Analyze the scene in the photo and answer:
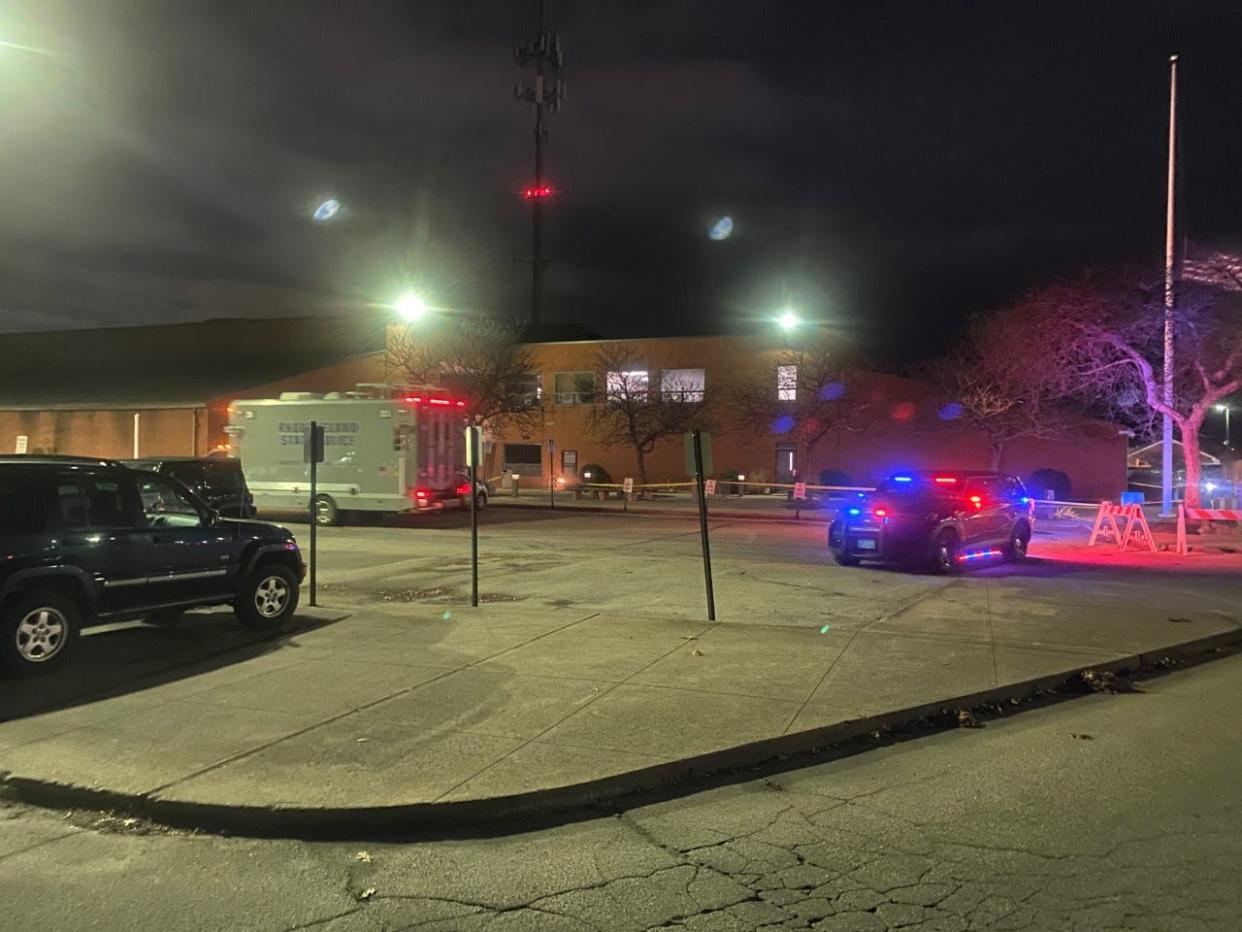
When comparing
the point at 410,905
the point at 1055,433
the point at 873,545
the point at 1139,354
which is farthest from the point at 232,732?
the point at 1055,433

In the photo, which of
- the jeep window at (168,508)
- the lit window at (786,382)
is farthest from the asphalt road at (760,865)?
the lit window at (786,382)

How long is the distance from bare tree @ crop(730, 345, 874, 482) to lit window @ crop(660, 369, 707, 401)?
202cm

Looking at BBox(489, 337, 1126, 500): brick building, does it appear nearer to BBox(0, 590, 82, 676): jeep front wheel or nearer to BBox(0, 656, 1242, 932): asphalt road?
BBox(0, 590, 82, 676): jeep front wheel

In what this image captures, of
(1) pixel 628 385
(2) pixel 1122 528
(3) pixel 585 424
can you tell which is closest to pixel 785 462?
(1) pixel 628 385

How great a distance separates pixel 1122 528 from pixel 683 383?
24.3 metres

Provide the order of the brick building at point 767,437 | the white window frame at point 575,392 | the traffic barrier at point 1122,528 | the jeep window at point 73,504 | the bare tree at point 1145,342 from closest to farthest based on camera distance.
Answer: the jeep window at point 73,504 < the traffic barrier at point 1122,528 < the bare tree at point 1145,342 < the brick building at point 767,437 < the white window frame at point 575,392

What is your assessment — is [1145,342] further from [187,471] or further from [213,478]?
[187,471]

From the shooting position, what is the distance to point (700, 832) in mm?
4789

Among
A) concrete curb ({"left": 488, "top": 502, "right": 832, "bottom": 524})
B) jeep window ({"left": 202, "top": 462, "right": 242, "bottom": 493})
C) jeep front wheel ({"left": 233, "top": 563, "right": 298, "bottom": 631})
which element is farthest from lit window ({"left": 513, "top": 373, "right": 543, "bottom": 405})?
jeep front wheel ({"left": 233, "top": 563, "right": 298, "bottom": 631})

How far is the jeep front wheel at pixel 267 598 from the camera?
941cm

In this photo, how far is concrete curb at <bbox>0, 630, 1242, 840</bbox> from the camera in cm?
487

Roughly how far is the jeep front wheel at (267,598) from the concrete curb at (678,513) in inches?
690

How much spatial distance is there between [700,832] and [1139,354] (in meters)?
23.9

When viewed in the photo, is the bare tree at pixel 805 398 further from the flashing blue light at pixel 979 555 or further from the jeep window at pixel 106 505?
the jeep window at pixel 106 505
